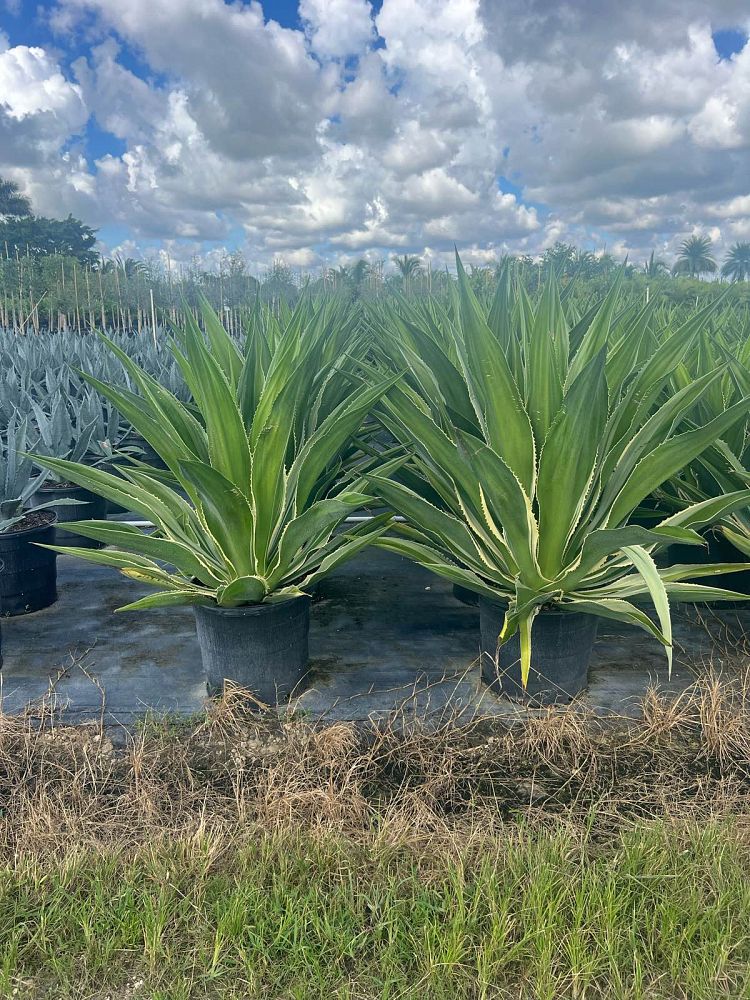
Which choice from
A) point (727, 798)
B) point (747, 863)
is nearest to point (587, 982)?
point (747, 863)

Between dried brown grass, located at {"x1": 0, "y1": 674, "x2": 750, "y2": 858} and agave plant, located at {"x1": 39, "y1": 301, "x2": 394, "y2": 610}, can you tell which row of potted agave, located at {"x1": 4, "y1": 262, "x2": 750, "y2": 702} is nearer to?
agave plant, located at {"x1": 39, "y1": 301, "x2": 394, "y2": 610}

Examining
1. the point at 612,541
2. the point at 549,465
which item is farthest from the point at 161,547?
the point at 612,541

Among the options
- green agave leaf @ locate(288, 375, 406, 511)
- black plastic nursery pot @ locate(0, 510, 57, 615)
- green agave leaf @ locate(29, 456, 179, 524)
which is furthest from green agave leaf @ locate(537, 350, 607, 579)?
black plastic nursery pot @ locate(0, 510, 57, 615)

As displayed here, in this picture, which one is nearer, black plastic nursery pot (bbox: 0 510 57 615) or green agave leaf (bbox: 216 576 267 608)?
green agave leaf (bbox: 216 576 267 608)

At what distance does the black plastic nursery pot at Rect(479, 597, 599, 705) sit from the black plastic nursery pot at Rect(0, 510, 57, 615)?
1.83 metres

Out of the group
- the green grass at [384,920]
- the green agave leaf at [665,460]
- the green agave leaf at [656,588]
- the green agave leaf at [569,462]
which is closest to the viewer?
the green grass at [384,920]

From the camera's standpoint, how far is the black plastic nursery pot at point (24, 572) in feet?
9.01

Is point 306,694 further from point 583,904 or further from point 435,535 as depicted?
point 583,904

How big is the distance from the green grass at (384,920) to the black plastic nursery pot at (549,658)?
538 millimetres

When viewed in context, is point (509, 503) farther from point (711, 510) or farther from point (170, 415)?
point (170, 415)

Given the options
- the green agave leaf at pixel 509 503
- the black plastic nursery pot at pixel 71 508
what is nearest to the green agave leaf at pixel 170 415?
the green agave leaf at pixel 509 503

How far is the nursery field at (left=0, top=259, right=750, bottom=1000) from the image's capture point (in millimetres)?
1335

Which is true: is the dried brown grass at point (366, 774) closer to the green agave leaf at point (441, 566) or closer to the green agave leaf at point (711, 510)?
the green agave leaf at point (441, 566)

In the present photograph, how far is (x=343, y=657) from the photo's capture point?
2.40 meters
